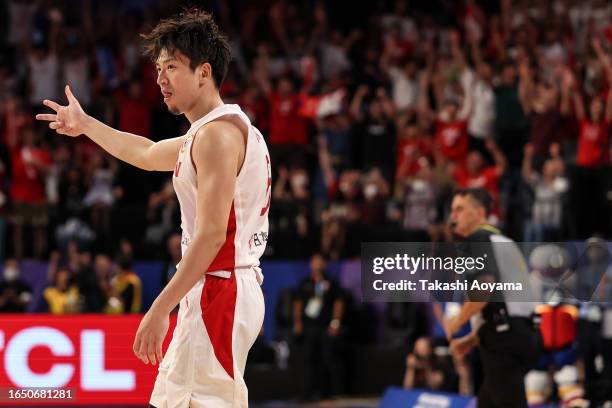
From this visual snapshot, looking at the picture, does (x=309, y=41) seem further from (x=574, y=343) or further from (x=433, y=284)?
(x=433, y=284)

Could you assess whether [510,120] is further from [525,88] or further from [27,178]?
[27,178]

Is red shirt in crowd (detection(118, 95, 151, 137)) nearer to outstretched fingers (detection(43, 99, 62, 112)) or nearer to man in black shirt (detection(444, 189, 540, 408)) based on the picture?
man in black shirt (detection(444, 189, 540, 408))

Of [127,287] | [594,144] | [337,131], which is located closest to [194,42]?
[127,287]

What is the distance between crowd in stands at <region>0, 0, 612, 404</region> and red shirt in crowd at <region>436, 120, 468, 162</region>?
3cm

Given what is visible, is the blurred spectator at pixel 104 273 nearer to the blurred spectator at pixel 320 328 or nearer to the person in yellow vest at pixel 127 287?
the person in yellow vest at pixel 127 287

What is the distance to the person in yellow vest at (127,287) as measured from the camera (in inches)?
Answer: 615

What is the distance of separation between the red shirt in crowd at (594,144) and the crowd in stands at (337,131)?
0.08ft

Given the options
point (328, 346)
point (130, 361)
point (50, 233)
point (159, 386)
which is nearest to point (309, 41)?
point (50, 233)

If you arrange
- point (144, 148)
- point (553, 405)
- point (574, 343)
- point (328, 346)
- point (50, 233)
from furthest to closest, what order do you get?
point (50, 233), point (328, 346), point (574, 343), point (553, 405), point (144, 148)

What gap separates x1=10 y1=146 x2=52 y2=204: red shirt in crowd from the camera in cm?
1784

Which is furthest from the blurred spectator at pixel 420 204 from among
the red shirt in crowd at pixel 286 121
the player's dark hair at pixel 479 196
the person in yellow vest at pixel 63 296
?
the player's dark hair at pixel 479 196

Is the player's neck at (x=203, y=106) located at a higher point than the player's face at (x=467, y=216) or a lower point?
higher

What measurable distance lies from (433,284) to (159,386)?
2282 mm

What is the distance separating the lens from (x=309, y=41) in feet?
69.1
